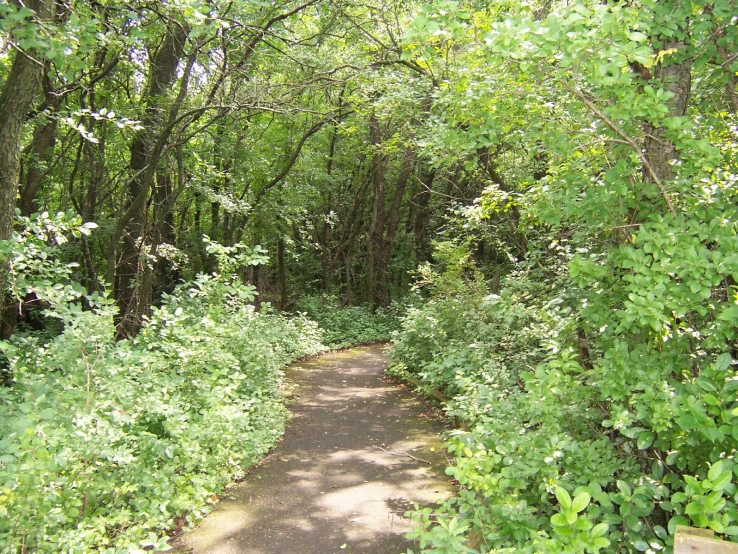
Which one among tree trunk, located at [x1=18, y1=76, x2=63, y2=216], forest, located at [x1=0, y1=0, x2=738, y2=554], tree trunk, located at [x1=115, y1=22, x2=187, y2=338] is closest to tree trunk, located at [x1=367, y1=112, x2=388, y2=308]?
tree trunk, located at [x1=115, y1=22, x2=187, y2=338]

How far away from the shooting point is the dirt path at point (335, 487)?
467 centimetres

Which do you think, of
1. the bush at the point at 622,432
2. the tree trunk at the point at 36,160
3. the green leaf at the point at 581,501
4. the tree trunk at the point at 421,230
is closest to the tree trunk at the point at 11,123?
the bush at the point at 622,432

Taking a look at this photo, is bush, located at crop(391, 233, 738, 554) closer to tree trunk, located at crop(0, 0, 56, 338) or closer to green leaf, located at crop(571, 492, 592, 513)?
green leaf, located at crop(571, 492, 592, 513)

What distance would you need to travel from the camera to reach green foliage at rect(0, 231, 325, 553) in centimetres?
371

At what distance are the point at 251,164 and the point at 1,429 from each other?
38.7 feet

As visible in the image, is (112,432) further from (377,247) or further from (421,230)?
(421,230)

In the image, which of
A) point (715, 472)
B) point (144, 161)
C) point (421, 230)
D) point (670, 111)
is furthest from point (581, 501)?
point (421, 230)

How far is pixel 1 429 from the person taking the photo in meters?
3.97

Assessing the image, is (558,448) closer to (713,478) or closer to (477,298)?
(713,478)

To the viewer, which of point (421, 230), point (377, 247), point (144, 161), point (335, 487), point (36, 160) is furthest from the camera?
point (421, 230)

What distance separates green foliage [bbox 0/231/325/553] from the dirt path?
299mm

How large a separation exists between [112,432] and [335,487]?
2.51 meters

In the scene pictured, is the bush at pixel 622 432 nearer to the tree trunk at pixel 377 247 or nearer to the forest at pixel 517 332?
the forest at pixel 517 332

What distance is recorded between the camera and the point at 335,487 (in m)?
5.81
